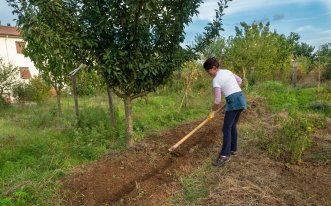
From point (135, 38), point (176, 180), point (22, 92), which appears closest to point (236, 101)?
point (176, 180)

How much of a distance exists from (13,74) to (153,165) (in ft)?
42.1

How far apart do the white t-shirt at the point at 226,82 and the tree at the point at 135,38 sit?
2.73 feet

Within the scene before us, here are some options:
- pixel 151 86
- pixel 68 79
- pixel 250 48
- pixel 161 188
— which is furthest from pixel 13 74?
pixel 161 188

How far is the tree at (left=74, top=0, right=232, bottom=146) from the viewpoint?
15.3 feet

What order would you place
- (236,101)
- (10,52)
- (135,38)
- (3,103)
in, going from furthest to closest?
(10,52), (3,103), (236,101), (135,38)

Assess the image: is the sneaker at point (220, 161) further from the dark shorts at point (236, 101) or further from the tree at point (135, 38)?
the tree at point (135, 38)

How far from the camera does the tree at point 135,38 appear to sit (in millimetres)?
4668

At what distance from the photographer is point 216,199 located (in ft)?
12.4

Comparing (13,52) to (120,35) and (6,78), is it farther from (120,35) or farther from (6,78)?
(120,35)

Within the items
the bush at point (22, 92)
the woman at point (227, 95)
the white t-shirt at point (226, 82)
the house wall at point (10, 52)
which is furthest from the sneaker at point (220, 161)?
the house wall at point (10, 52)

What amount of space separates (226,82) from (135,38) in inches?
56.9

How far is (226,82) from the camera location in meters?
4.90

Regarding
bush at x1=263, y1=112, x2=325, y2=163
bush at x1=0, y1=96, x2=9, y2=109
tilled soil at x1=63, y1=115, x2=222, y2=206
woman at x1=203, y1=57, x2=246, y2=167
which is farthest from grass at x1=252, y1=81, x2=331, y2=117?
bush at x1=0, y1=96, x2=9, y2=109

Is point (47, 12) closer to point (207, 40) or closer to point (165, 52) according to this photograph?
point (165, 52)
